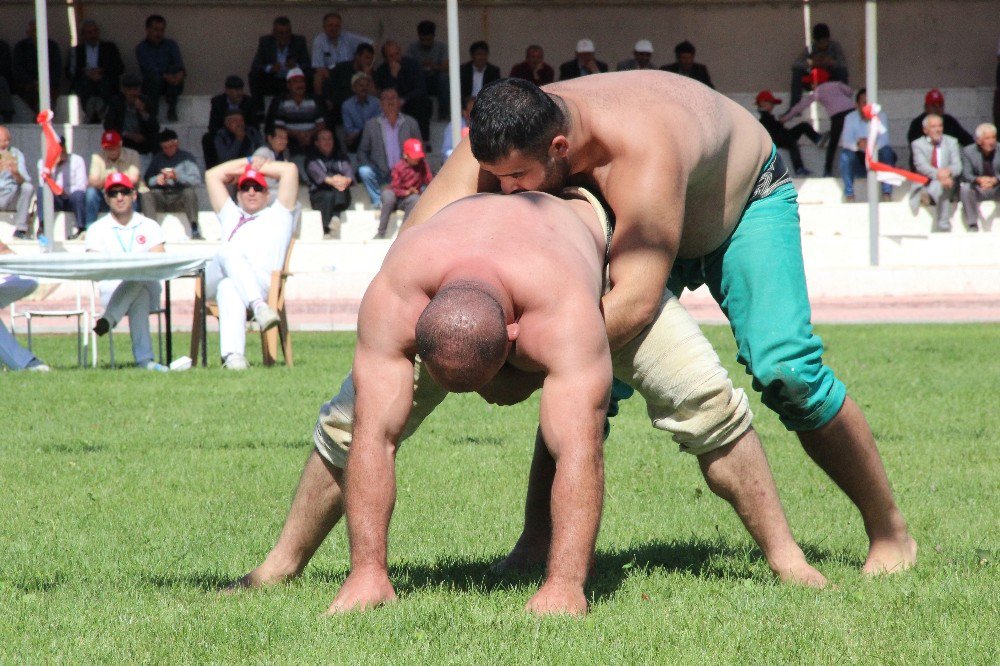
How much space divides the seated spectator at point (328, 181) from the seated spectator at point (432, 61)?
258 cm

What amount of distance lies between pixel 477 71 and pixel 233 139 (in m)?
4.21

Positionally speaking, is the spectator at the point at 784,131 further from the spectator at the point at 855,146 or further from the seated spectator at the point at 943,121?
the seated spectator at the point at 943,121

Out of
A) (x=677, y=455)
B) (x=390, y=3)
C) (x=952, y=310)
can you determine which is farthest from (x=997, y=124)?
(x=677, y=455)

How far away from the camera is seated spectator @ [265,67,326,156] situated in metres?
19.9

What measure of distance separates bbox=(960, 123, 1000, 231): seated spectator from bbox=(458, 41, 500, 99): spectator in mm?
7282

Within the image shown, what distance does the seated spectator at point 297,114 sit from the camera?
19906mm

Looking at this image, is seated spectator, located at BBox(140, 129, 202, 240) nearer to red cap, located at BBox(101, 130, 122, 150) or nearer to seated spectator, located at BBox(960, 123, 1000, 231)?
red cap, located at BBox(101, 130, 122, 150)

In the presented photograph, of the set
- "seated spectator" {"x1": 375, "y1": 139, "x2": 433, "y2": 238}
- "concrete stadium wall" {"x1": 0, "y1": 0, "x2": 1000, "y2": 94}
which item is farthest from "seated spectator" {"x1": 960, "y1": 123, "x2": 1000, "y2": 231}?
"seated spectator" {"x1": 375, "y1": 139, "x2": 433, "y2": 238}

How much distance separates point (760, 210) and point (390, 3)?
67.2 ft

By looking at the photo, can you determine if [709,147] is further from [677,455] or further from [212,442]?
[212,442]

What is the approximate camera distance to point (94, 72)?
20656 mm

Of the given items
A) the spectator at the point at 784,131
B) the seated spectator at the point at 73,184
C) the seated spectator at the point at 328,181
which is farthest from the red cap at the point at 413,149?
the spectator at the point at 784,131

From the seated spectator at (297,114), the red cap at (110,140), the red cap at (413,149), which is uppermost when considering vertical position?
the seated spectator at (297,114)

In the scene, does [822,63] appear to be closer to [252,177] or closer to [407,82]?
[407,82]
